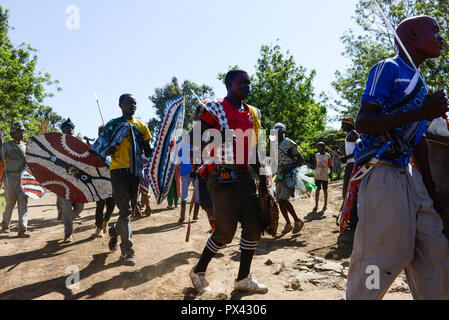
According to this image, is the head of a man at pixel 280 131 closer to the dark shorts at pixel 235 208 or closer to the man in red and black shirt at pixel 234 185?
the man in red and black shirt at pixel 234 185

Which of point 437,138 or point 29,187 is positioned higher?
point 437,138

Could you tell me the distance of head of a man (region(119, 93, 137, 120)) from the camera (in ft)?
15.3

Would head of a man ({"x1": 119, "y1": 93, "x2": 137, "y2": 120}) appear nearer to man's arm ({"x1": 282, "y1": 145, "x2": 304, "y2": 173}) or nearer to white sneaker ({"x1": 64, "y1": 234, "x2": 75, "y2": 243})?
white sneaker ({"x1": 64, "y1": 234, "x2": 75, "y2": 243})

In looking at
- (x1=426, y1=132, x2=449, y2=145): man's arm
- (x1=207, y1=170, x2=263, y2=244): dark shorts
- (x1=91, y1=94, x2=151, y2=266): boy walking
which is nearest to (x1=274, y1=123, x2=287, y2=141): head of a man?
(x1=91, y1=94, x2=151, y2=266): boy walking

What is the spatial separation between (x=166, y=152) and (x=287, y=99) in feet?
84.3

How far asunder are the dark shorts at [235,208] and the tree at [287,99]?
1009 inches

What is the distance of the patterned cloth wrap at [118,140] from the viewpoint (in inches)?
177

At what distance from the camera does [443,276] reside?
182 centimetres

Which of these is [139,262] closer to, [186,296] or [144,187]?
[186,296]

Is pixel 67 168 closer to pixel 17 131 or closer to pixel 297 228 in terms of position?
pixel 17 131

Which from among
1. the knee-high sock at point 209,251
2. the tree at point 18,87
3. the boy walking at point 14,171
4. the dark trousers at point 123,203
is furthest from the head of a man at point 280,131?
the tree at point 18,87

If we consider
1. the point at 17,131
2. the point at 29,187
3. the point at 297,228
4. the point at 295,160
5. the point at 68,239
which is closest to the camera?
the point at 68,239

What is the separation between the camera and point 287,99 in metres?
29.5

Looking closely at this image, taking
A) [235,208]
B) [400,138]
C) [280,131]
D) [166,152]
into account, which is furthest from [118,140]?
[400,138]
